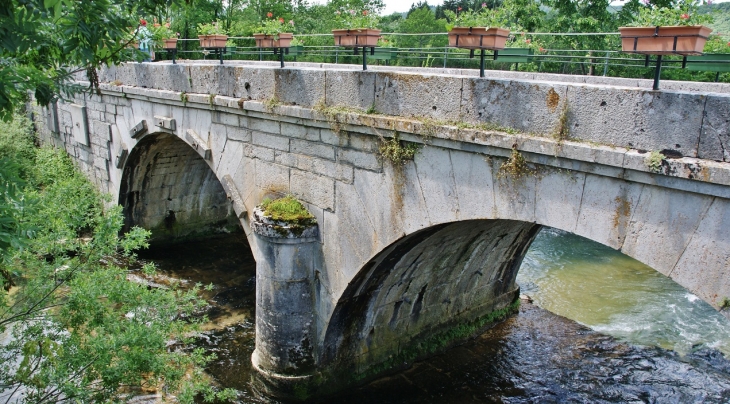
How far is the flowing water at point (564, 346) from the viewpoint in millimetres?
7574

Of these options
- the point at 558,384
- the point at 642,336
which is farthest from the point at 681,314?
the point at 558,384

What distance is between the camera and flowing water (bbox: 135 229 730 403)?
7574 mm

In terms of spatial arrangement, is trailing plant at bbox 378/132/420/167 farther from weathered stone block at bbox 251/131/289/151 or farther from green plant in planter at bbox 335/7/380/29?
weathered stone block at bbox 251/131/289/151

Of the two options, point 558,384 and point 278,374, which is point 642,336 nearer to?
point 558,384

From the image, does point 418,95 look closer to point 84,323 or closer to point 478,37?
point 478,37

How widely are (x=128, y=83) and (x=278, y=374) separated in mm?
6161

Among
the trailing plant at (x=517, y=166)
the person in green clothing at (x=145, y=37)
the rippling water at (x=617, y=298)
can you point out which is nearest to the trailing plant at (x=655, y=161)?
the trailing plant at (x=517, y=166)

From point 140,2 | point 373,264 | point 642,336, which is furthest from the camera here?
point 642,336

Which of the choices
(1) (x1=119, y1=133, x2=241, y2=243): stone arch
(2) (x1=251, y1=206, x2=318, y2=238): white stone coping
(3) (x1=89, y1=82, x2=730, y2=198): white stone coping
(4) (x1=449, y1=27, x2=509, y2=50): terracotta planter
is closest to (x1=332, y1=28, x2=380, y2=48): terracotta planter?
(3) (x1=89, y1=82, x2=730, y2=198): white stone coping

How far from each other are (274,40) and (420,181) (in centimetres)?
325

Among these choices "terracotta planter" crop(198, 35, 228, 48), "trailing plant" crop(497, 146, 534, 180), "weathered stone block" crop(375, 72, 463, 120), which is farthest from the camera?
"terracotta planter" crop(198, 35, 228, 48)

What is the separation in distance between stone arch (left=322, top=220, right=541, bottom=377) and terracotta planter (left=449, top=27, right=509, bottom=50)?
1.74m

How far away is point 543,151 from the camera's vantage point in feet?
14.7

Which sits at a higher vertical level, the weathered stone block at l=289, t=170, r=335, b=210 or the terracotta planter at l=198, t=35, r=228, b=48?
the terracotta planter at l=198, t=35, r=228, b=48
